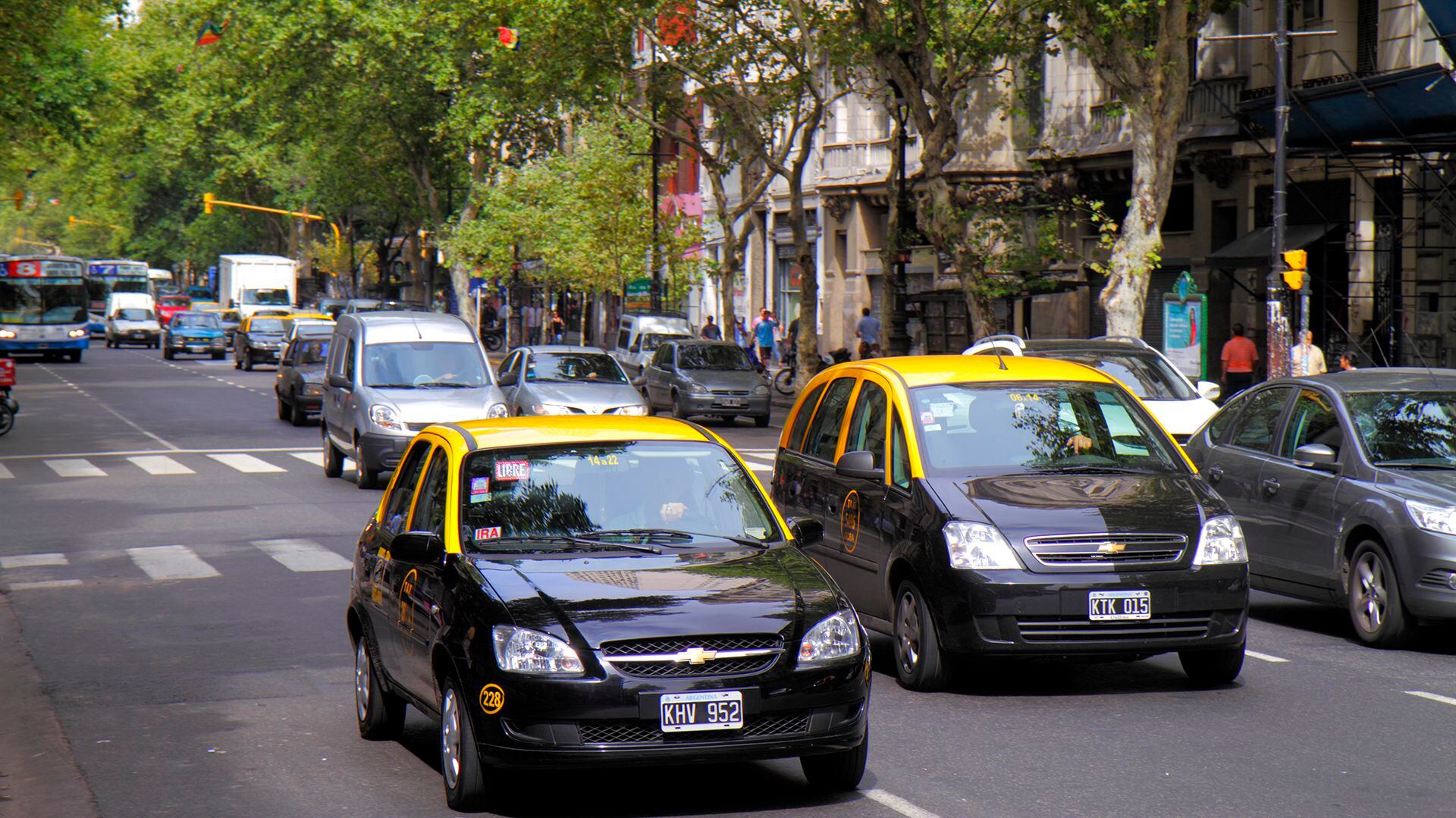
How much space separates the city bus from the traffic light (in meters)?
46.4

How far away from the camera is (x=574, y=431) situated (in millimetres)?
7773

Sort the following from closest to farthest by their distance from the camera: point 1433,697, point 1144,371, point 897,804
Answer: point 897,804 < point 1433,697 < point 1144,371

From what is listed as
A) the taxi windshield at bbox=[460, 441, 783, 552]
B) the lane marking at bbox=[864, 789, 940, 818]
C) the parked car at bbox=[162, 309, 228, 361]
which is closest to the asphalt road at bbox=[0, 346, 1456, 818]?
the lane marking at bbox=[864, 789, 940, 818]

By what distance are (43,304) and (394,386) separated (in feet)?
142

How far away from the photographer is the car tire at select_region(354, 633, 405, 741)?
8062 millimetres

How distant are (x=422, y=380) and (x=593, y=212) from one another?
3023 centimetres

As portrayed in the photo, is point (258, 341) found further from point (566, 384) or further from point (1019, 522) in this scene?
point (1019, 522)

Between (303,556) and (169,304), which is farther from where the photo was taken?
(169,304)

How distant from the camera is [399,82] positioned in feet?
199

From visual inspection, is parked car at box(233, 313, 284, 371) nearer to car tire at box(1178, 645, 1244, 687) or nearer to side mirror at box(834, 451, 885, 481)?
side mirror at box(834, 451, 885, 481)

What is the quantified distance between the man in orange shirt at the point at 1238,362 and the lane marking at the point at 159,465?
51.0ft

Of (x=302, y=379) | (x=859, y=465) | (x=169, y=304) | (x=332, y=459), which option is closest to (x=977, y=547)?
(x=859, y=465)

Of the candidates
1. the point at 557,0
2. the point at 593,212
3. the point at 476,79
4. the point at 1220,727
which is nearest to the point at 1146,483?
the point at 1220,727

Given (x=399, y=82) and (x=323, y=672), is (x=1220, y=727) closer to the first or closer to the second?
(x=323, y=672)
